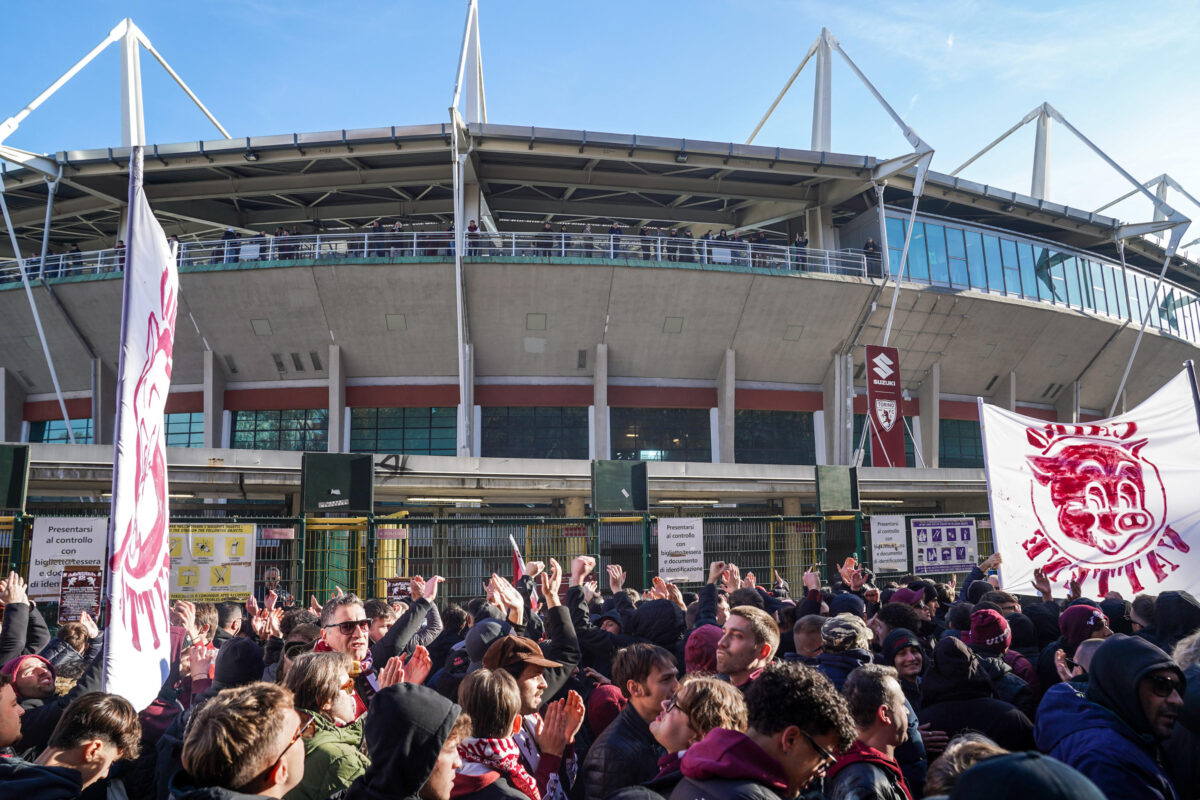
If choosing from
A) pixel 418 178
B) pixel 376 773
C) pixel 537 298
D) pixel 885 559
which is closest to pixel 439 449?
pixel 537 298

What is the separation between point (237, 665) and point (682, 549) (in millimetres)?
9796

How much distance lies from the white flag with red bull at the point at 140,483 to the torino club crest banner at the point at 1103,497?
304 inches

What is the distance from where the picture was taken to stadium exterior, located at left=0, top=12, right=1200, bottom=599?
25297mm

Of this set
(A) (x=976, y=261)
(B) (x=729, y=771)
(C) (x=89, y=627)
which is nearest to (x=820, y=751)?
(B) (x=729, y=771)

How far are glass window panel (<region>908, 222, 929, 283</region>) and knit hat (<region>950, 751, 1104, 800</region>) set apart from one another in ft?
97.2

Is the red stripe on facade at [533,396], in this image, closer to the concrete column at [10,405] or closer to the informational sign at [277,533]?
the informational sign at [277,533]

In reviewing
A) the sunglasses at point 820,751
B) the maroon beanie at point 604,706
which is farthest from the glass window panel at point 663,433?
the sunglasses at point 820,751

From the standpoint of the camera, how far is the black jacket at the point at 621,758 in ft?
11.5

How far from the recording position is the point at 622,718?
3.82 meters

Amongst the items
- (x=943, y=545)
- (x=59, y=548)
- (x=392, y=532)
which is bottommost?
(x=943, y=545)

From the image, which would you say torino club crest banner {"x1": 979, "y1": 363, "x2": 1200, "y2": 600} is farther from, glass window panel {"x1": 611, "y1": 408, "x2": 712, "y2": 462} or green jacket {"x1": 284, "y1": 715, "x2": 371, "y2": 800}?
glass window panel {"x1": 611, "y1": 408, "x2": 712, "y2": 462}

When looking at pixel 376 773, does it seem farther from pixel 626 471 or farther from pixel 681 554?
pixel 626 471

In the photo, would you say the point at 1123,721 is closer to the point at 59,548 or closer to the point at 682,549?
the point at 682,549

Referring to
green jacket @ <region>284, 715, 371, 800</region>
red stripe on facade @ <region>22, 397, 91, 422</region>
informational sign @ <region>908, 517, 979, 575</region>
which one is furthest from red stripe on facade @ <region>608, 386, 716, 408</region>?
green jacket @ <region>284, 715, 371, 800</region>
